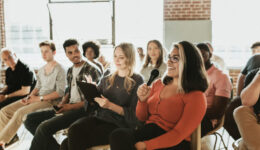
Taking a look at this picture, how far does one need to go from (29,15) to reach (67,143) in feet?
17.0

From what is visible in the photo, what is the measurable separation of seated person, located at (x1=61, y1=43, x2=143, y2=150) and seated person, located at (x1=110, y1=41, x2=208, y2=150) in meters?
0.36

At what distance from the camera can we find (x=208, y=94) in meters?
2.86

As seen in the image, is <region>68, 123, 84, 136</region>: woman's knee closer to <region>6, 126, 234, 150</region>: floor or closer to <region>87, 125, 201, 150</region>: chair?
<region>87, 125, 201, 150</region>: chair

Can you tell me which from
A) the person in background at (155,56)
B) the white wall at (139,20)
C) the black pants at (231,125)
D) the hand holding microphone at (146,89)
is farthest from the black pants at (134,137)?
the white wall at (139,20)

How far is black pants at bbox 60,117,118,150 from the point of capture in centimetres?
238

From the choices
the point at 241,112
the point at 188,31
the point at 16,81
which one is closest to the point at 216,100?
the point at 241,112

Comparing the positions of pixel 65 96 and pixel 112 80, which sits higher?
pixel 112 80

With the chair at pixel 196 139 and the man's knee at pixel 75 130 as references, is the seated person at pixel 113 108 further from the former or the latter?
the chair at pixel 196 139

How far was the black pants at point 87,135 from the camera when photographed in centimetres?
238

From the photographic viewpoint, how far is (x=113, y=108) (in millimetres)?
2398

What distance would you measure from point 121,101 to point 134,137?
0.53m

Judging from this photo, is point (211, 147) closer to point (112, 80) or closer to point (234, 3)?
point (112, 80)

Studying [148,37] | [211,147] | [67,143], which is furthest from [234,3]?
[67,143]

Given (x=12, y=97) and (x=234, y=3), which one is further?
(x=234, y=3)
